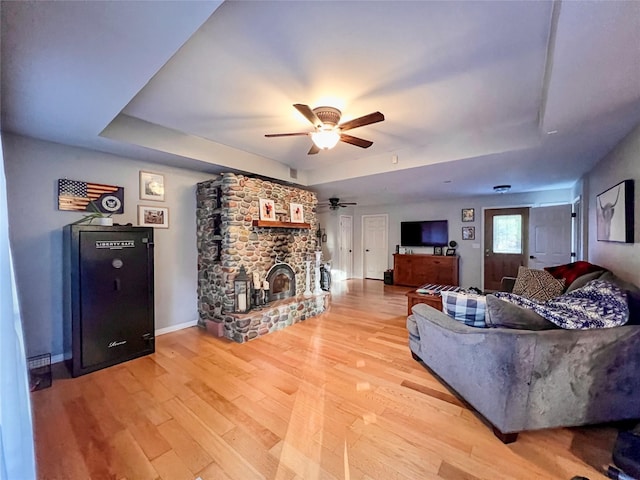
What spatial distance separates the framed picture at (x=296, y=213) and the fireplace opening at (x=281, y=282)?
76 cm

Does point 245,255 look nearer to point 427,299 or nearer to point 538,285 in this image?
point 427,299

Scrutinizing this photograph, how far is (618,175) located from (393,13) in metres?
2.85

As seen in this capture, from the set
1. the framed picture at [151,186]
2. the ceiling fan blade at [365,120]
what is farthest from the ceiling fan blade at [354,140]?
the framed picture at [151,186]

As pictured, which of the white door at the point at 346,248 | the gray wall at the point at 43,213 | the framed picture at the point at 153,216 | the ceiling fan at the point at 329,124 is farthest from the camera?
the white door at the point at 346,248

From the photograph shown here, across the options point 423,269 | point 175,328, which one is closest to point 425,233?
point 423,269

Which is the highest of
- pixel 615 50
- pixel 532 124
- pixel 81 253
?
pixel 532 124

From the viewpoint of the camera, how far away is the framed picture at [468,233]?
20.8 feet

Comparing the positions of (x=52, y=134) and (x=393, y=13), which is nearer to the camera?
(x=393, y=13)

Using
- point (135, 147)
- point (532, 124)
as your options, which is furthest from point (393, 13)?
point (135, 147)

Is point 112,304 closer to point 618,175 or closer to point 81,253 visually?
point 81,253

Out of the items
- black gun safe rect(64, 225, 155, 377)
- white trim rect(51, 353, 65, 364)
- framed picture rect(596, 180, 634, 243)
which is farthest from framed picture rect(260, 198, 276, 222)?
framed picture rect(596, 180, 634, 243)

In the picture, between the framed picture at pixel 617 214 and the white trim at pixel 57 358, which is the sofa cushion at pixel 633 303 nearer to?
the framed picture at pixel 617 214

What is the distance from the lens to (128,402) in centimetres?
211

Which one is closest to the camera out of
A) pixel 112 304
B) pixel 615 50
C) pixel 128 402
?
pixel 615 50
